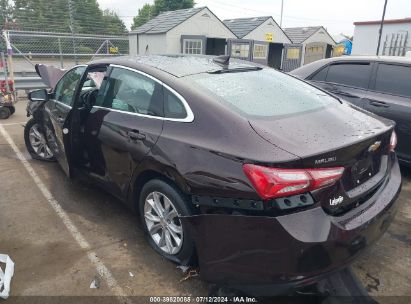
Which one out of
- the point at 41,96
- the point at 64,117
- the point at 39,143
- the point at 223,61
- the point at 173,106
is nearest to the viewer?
the point at 173,106

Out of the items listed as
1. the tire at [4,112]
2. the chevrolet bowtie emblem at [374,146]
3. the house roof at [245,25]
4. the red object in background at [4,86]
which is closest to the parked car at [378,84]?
the chevrolet bowtie emblem at [374,146]

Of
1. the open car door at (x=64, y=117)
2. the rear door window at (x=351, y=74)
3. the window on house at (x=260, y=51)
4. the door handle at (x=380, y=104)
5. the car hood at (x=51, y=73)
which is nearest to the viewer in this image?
the open car door at (x=64, y=117)

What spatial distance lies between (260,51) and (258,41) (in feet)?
2.06

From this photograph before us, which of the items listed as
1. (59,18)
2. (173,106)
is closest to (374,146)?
(173,106)

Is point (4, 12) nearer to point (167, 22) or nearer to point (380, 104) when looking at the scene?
point (167, 22)

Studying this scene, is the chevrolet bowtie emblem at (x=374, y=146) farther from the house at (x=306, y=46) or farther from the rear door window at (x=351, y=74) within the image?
the house at (x=306, y=46)

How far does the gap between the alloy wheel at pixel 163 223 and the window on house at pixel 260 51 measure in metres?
20.3

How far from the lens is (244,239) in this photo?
211cm

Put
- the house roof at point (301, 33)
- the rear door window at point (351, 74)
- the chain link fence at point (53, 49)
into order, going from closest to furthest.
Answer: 1. the rear door window at point (351, 74)
2. the chain link fence at point (53, 49)
3. the house roof at point (301, 33)

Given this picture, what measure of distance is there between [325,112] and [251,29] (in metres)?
20.9

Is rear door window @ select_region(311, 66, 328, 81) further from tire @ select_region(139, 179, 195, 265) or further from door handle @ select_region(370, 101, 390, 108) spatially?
tire @ select_region(139, 179, 195, 265)

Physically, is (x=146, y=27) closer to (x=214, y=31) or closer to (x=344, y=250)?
(x=214, y=31)

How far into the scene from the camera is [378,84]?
4691 mm

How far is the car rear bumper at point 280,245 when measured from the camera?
1986mm
